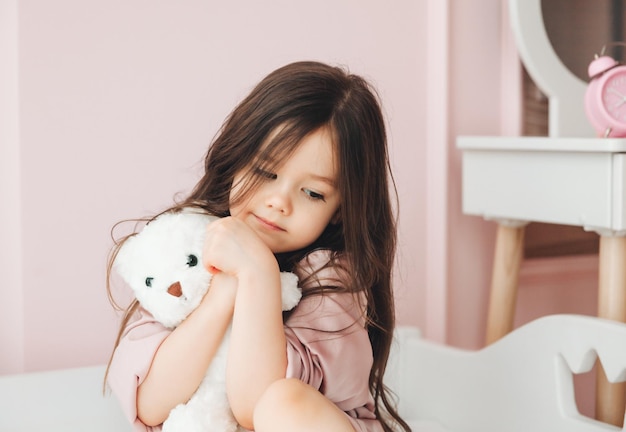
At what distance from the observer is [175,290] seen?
3.21 ft

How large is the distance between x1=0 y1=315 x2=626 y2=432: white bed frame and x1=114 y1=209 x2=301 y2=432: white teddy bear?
1.05 feet

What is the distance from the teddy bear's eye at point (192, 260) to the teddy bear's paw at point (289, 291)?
0.11 metres

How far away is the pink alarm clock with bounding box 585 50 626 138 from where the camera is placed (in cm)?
141

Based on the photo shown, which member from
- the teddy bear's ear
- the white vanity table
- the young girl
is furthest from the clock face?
the teddy bear's ear

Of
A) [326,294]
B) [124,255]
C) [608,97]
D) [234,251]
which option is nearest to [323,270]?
[326,294]

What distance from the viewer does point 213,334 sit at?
96 cm

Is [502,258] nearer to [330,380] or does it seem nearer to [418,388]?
[418,388]

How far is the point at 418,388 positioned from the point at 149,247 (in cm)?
74

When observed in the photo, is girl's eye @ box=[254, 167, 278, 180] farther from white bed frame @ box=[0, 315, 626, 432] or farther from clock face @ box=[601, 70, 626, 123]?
clock face @ box=[601, 70, 626, 123]

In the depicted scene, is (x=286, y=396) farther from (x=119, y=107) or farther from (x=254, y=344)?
(x=119, y=107)

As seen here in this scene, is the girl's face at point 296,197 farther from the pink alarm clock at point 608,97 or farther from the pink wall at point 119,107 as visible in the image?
the pink alarm clock at point 608,97

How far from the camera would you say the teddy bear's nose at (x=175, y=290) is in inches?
38.3

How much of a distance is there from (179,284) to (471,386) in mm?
670

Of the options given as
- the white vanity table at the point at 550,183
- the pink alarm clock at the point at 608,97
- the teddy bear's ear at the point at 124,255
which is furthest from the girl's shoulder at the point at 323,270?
the pink alarm clock at the point at 608,97
